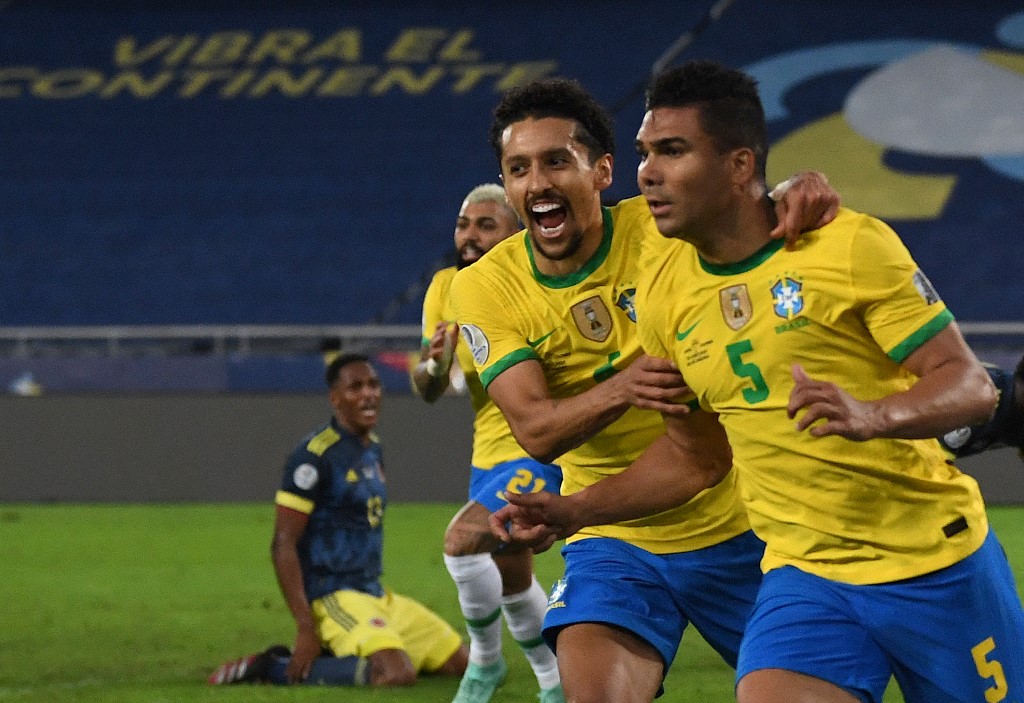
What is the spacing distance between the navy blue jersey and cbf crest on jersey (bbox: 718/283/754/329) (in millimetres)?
3853

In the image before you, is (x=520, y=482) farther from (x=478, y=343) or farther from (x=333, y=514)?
(x=333, y=514)

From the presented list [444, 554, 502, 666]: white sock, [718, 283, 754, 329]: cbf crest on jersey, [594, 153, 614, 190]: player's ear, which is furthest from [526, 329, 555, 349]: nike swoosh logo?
[444, 554, 502, 666]: white sock

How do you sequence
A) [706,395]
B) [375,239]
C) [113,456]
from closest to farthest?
[706,395] → [113,456] → [375,239]

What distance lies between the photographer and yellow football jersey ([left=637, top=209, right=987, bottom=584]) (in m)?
3.19

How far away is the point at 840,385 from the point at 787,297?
0.70ft

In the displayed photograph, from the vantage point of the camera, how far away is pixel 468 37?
22047 millimetres

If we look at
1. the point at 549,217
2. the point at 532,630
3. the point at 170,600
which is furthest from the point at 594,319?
the point at 170,600

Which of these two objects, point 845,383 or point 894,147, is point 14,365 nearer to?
point 894,147

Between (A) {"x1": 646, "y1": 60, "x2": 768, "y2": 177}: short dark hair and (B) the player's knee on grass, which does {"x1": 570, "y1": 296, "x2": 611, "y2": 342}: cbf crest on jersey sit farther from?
(B) the player's knee on grass

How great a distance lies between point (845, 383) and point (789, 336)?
15cm

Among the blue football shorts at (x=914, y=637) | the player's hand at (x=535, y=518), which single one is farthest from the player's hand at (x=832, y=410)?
the player's hand at (x=535, y=518)

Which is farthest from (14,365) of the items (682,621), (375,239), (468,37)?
(682,621)

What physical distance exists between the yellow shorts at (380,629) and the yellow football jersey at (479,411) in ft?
3.42

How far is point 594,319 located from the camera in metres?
4.09
